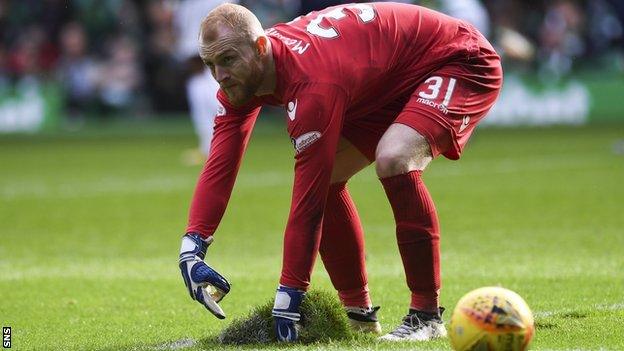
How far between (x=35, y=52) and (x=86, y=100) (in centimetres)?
178

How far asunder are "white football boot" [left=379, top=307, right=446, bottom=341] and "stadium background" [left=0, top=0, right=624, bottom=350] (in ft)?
0.50

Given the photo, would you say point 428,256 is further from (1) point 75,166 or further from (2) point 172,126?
(2) point 172,126

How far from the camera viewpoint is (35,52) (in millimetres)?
24938

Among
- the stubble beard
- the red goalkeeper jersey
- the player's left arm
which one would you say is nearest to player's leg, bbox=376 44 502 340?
the red goalkeeper jersey

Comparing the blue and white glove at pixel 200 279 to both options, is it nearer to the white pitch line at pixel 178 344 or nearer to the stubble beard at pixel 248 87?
the white pitch line at pixel 178 344

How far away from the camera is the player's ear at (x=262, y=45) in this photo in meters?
5.30

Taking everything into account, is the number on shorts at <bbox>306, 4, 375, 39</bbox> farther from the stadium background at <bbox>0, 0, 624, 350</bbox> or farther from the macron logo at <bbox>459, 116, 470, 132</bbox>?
the stadium background at <bbox>0, 0, 624, 350</bbox>

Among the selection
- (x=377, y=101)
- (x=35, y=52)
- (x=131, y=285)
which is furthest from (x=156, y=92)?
(x=377, y=101)

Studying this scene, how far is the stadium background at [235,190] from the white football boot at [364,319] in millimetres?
110

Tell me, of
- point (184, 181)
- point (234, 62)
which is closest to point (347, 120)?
point (234, 62)

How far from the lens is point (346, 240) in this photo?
240 inches

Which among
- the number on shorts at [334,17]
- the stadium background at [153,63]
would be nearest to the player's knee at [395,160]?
the number on shorts at [334,17]

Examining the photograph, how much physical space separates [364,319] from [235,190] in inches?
303

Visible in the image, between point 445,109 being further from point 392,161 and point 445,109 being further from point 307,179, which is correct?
point 307,179
